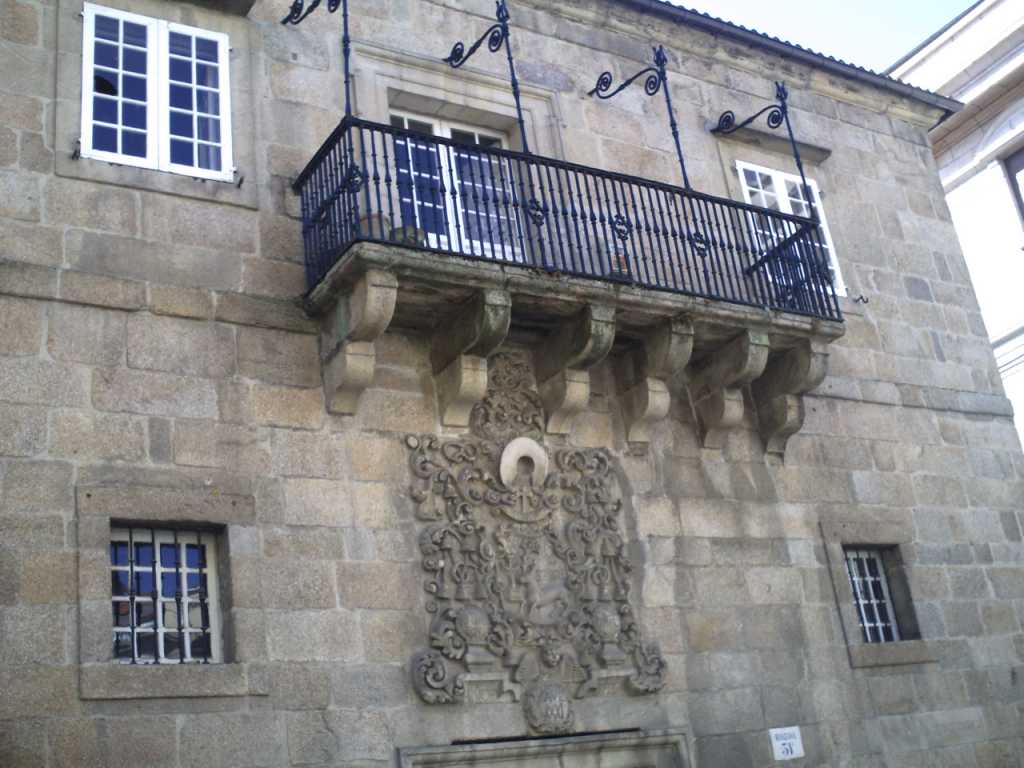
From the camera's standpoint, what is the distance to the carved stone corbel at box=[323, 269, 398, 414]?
841 cm

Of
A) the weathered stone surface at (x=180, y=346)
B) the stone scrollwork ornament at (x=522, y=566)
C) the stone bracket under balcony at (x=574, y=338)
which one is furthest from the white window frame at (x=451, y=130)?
the weathered stone surface at (x=180, y=346)

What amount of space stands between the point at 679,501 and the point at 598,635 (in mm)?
1507

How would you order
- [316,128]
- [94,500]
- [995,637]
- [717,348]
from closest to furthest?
1. [94,500]
2. [316,128]
3. [717,348]
4. [995,637]

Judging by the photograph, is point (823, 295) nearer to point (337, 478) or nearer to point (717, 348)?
point (717, 348)

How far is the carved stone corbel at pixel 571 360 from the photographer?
9.35m

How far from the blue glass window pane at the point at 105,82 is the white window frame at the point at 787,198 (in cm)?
601

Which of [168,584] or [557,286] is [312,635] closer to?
[168,584]

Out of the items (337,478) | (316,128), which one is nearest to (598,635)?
(337,478)

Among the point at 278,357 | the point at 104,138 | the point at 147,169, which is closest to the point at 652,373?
the point at 278,357

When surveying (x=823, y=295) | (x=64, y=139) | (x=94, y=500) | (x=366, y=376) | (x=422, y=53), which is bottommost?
(x=94, y=500)

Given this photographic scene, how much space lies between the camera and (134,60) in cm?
916

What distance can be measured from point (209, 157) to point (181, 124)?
313 mm

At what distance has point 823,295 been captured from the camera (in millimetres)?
11062

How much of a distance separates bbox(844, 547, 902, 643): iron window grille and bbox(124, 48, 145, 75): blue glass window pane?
708cm
